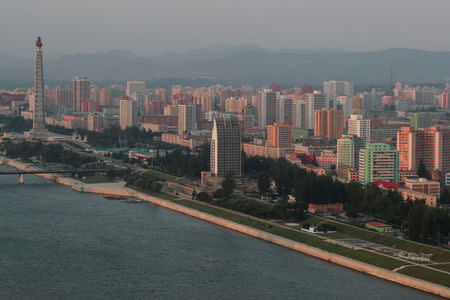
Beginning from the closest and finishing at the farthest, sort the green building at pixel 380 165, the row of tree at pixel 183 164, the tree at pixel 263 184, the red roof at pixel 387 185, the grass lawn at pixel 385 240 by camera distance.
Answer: the grass lawn at pixel 385 240 → the red roof at pixel 387 185 → the tree at pixel 263 184 → the green building at pixel 380 165 → the row of tree at pixel 183 164

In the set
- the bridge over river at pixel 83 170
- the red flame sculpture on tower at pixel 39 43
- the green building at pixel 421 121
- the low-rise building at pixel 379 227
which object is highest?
the red flame sculpture on tower at pixel 39 43

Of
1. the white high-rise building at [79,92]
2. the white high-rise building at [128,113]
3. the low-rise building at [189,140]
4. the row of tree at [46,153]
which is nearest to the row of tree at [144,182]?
the row of tree at [46,153]

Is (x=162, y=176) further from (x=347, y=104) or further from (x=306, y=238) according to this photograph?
(x=347, y=104)

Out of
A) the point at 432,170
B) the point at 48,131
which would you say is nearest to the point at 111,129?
the point at 48,131

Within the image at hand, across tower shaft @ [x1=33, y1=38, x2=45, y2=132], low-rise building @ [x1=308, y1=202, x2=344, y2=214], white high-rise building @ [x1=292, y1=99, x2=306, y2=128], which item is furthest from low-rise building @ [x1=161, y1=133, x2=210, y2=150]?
low-rise building @ [x1=308, y1=202, x2=344, y2=214]

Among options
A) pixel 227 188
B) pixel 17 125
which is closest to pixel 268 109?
pixel 17 125

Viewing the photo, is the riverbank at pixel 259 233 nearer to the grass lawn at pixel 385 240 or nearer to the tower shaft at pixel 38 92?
the grass lawn at pixel 385 240

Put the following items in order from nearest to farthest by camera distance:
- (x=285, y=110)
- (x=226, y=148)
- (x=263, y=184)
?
(x=263, y=184) < (x=226, y=148) < (x=285, y=110)

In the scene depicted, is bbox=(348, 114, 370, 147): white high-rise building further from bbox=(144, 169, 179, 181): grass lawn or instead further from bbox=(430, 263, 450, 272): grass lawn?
bbox=(430, 263, 450, 272): grass lawn
